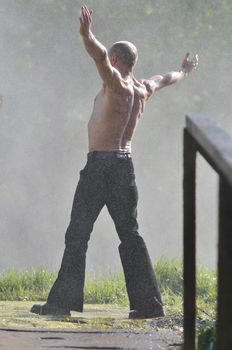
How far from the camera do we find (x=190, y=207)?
4.38 meters

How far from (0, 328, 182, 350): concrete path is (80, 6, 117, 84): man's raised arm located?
5.45 feet

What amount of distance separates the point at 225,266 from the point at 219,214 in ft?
0.51

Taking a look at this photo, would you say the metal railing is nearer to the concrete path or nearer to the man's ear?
the concrete path

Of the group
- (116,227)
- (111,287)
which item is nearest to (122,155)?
(116,227)

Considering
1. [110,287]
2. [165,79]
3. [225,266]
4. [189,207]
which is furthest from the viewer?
[110,287]

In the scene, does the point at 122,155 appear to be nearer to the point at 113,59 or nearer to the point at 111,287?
the point at 113,59

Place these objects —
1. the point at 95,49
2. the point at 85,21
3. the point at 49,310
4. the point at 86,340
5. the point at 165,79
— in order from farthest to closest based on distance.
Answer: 1. the point at 165,79
2. the point at 49,310
3. the point at 95,49
4. the point at 85,21
5. the point at 86,340

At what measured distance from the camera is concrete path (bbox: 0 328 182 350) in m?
6.09

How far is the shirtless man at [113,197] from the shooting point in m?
8.01

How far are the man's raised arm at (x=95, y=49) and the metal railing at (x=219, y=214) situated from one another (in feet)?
9.38

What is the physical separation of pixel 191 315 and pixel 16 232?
29.3 feet

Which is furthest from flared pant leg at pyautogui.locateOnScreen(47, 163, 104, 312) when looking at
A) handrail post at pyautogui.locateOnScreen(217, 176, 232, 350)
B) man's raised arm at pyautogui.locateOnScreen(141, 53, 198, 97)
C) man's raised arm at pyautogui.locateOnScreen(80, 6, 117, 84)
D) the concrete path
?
handrail post at pyautogui.locateOnScreen(217, 176, 232, 350)

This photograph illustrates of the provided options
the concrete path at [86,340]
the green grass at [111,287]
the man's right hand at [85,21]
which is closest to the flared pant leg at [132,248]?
the green grass at [111,287]

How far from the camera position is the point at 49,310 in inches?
315
